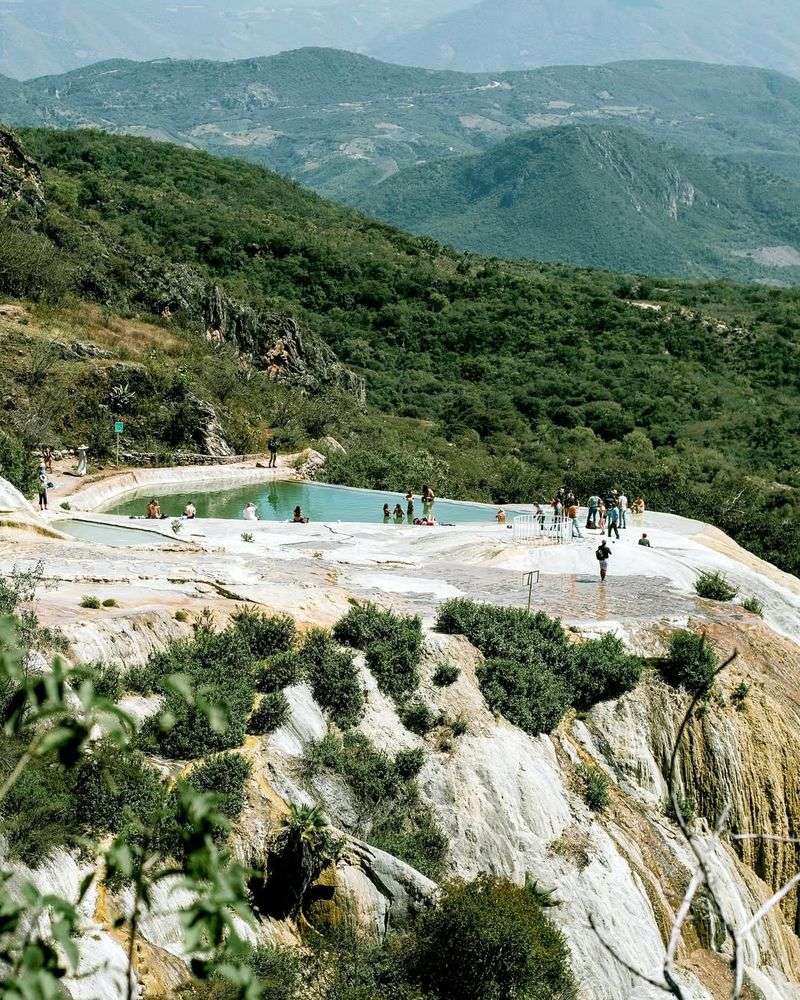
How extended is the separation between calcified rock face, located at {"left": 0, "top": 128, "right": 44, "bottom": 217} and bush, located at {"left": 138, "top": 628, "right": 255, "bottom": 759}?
131ft

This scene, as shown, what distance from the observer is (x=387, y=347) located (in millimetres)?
69375

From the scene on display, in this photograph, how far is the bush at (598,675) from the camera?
55.7 feet

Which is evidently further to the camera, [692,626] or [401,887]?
[692,626]

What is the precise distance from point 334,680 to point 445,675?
1.80 meters

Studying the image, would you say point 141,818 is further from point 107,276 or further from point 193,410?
point 107,276

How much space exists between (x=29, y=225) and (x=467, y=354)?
2699cm

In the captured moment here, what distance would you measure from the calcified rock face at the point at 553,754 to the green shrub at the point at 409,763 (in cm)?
20

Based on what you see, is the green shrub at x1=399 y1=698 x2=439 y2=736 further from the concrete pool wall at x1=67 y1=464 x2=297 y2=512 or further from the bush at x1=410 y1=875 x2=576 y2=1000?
the concrete pool wall at x1=67 y1=464 x2=297 y2=512

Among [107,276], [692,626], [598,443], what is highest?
[107,276]

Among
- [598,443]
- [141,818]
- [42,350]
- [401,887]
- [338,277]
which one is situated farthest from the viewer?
[338,277]

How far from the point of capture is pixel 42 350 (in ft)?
123

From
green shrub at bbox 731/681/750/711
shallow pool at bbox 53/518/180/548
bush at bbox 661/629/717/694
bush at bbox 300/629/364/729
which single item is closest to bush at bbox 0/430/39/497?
shallow pool at bbox 53/518/180/548

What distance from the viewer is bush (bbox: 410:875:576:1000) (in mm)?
11281

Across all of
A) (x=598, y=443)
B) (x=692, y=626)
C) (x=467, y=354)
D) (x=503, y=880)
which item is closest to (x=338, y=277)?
(x=467, y=354)
